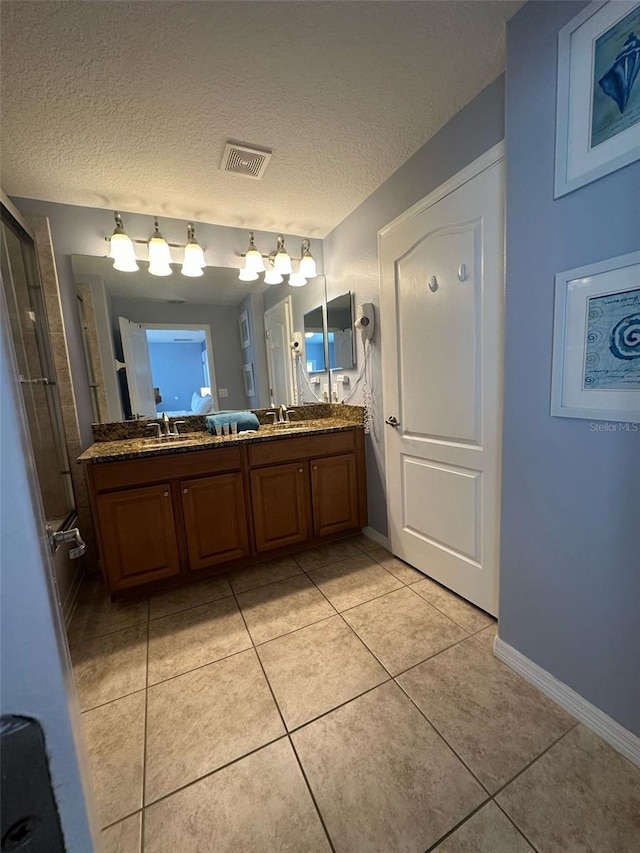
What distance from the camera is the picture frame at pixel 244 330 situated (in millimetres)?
2500

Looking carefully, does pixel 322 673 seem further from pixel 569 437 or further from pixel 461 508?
pixel 569 437

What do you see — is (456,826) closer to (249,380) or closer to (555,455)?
(555,455)

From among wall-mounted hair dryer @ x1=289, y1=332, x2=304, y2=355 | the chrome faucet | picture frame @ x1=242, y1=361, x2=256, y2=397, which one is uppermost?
wall-mounted hair dryer @ x1=289, y1=332, x2=304, y2=355

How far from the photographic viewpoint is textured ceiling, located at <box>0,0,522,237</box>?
108cm

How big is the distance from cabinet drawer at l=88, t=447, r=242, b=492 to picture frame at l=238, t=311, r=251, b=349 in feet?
2.96

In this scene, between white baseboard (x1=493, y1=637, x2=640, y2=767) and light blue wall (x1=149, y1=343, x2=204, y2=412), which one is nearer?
white baseboard (x1=493, y1=637, x2=640, y2=767)

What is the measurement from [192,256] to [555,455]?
7.38 ft

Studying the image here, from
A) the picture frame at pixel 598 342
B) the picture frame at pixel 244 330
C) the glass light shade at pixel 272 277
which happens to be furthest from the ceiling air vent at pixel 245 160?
the picture frame at pixel 598 342

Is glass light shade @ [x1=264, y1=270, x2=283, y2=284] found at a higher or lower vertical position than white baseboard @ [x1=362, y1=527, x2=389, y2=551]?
higher

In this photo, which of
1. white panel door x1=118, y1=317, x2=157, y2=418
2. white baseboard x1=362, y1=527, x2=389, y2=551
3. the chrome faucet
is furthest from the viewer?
the chrome faucet

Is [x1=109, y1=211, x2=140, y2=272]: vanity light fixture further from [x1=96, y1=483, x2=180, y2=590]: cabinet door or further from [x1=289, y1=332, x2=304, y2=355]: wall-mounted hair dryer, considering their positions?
[x1=96, y1=483, x2=180, y2=590]: cabinet door

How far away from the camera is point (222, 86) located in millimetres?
1291

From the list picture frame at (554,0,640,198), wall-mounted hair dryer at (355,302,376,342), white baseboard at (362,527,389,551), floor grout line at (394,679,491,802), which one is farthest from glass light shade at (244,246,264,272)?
floor grout line at (394,679,491,802)

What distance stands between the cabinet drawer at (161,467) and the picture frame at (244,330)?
0.90 m
